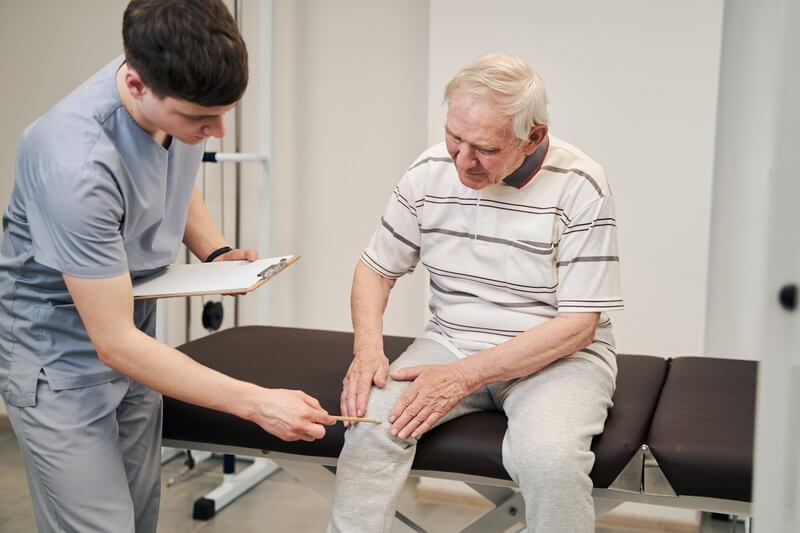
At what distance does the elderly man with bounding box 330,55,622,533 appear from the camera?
1655 mm

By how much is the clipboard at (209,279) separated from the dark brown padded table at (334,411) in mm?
298

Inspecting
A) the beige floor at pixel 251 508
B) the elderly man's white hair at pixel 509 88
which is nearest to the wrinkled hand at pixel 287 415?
the elderly man's white hair at pixel 509 88

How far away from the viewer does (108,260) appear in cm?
141

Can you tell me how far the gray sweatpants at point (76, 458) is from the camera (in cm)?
154

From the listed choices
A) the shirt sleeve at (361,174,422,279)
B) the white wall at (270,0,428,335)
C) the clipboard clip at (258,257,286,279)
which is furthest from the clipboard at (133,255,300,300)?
the white wall at (270,0,428,335)

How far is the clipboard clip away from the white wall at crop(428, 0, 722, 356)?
117 centimetres

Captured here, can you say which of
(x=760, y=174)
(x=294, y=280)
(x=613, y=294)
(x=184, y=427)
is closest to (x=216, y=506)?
(x=294, y=280)

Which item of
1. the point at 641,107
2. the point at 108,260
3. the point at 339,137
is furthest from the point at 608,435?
the point at 339,137

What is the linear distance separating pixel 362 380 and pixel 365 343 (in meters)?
0.12

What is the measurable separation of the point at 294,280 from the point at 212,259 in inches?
49.8

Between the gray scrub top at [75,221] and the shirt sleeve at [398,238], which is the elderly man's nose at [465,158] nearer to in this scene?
the shirt sleeve at [398,238]

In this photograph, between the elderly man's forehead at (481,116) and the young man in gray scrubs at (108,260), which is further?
the elderly man's forehead at (481,116)

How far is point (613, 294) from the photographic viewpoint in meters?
1.78

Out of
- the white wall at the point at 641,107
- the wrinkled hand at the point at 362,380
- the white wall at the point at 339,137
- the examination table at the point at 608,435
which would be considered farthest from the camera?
the white wall at the point at 339,137
